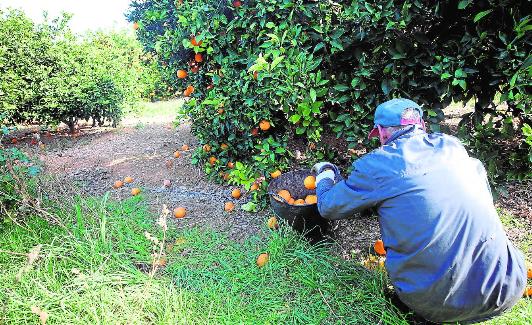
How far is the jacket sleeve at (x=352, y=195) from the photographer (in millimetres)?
1966

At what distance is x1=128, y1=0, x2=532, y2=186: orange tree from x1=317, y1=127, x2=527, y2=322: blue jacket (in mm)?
1009

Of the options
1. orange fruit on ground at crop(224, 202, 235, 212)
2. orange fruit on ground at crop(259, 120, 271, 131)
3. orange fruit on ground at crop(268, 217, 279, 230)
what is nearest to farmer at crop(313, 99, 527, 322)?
orange fruit on ground at crop(268, 217, 279, 230)

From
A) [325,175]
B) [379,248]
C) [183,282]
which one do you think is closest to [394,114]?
[325,175]

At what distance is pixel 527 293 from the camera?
94.7 inches

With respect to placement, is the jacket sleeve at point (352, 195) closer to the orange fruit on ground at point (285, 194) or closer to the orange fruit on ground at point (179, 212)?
the orange fruit on ground at point (285, 194)

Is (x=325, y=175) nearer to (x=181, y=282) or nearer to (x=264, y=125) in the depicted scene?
(x=264, y=125)

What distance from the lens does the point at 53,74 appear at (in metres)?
6.45

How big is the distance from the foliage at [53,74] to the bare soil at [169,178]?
1.97 ft

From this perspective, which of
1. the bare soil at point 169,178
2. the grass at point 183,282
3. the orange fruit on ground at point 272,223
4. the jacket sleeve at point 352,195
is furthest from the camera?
the bare soil at point 169,178

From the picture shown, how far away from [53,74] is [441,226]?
22.1ft

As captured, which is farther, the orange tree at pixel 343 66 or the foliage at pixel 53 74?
the foliage at pixel 53 74

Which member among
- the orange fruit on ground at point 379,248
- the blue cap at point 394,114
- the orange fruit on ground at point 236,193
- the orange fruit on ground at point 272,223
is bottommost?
the orange fruit on ground at point 379,248

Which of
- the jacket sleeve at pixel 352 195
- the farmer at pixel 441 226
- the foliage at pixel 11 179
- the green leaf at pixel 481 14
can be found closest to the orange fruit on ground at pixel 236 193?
Result: the jacket sleeve at pixel 352 195

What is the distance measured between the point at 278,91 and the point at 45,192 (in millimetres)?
2397
